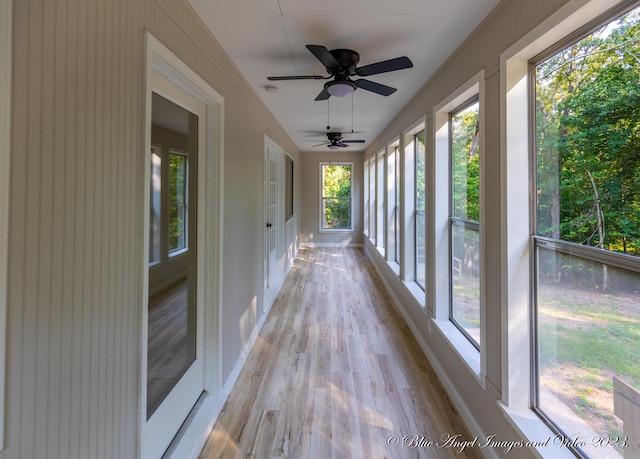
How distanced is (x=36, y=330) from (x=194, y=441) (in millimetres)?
1402

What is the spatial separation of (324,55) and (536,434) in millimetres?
2380

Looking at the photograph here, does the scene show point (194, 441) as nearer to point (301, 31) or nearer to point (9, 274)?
point (9, 274)

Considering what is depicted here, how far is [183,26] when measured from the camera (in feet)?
5.69

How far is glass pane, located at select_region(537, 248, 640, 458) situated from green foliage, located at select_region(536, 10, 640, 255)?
147 mm

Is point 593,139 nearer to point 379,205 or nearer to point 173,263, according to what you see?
point 173,263

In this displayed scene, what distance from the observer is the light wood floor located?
6.36ft

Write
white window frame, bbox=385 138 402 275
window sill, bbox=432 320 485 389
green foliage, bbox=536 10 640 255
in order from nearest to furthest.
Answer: green foliage, bbox=536 10 640 255, window sill, bbox=432 320 485 389, white window frame, bbox=385 138 402 275

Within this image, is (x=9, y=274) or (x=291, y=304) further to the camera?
(x=291, y=304)

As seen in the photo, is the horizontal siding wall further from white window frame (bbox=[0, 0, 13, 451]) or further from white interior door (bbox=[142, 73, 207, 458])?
white interior door (bbox=[142, 73, 207, 458])

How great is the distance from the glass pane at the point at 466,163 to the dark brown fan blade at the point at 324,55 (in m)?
1.07

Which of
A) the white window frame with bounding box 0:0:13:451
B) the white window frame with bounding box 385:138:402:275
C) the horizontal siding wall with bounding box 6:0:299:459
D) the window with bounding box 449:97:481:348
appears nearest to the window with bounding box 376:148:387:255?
the white window frame with bounding box 385:138:402:275

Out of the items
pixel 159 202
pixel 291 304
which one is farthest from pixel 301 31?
pixel 291 304

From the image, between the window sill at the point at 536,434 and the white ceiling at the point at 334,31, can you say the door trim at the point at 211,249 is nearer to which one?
the white ceiling at the point at 334,31

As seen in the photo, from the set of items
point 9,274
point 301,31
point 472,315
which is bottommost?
point 472,315
